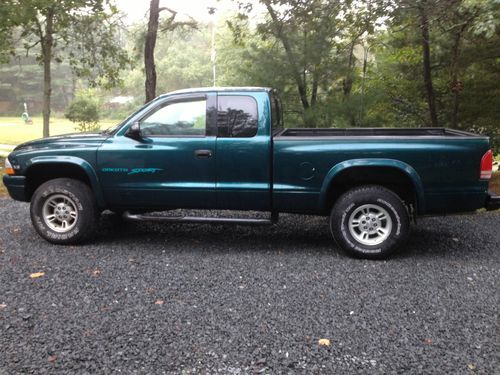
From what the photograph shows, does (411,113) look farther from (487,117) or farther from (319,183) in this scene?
(319,183)

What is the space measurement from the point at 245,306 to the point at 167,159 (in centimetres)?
202

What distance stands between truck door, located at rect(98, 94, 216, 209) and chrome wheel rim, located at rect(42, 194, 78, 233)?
1.60 feet

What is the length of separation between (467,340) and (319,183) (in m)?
2.15

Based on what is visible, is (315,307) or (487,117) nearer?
(315,307)

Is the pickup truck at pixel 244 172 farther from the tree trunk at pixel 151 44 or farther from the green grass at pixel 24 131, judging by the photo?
the green grass at pixel 24 131

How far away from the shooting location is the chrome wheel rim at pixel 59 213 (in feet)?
18.0

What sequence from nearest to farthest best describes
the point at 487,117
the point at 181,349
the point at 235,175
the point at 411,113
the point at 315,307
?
the point at 181,349, the point at 315,307, the point at 235,175, the point at 487,117, the point at 411,113

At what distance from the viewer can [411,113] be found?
1091 centimetres

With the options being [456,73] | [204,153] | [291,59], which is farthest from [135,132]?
[456,73]

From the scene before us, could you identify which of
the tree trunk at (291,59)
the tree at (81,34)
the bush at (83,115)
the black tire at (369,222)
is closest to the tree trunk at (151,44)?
the tree at (81,34)

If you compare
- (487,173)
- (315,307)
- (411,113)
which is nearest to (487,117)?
(411,113)

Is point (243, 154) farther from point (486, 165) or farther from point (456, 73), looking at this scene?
point (456, 73)

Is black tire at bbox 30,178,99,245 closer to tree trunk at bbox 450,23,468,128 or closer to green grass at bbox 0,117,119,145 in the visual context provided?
tree trunk at bbox 450,23,468,128

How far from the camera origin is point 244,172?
5105 millimetres
